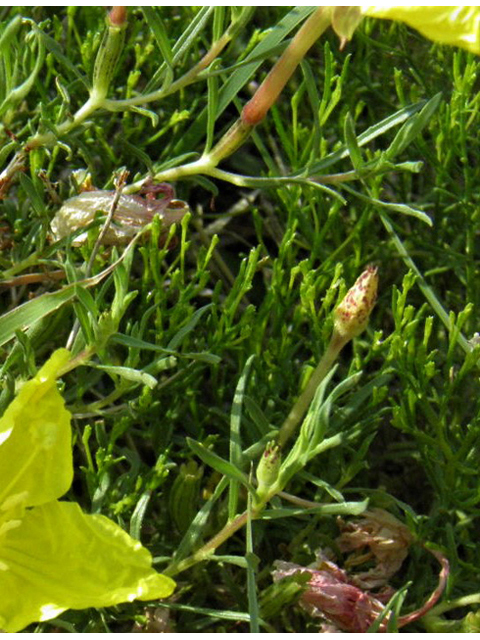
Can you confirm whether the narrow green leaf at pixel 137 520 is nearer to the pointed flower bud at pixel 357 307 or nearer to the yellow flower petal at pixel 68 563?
the yellow flower petal at pixel 68 563

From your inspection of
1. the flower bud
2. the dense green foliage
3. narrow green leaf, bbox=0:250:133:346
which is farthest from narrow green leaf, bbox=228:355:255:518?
the flower bud

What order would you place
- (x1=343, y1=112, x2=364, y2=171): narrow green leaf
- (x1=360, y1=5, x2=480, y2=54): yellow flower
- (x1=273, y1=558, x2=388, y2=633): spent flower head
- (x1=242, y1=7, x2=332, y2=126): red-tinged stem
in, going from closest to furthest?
(x1=360, y1=5, x2=480, y2=54): yellow flower < (x1=242, y1=7, x2=332, y2=126): red-tinged stem < (x1=343, y1=112, x2=364, y2=171): narrow green leaf < (x1=273, y1=558, x2=388, y2=633): spent flower head

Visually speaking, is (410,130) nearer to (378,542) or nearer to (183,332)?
(183,332)

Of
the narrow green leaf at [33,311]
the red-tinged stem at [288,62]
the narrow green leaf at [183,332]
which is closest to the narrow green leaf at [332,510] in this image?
the narrow green leaf at [183,332]

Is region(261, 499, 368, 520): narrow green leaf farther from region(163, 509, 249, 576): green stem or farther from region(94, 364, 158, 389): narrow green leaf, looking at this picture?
region(94, 364, 158, 389): narrow green leaf

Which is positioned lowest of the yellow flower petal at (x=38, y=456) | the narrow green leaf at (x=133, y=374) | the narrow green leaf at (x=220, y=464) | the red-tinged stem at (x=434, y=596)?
the red-tinged stem at (x=434, y=596)

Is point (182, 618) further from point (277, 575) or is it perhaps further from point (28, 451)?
point (28, 451)
